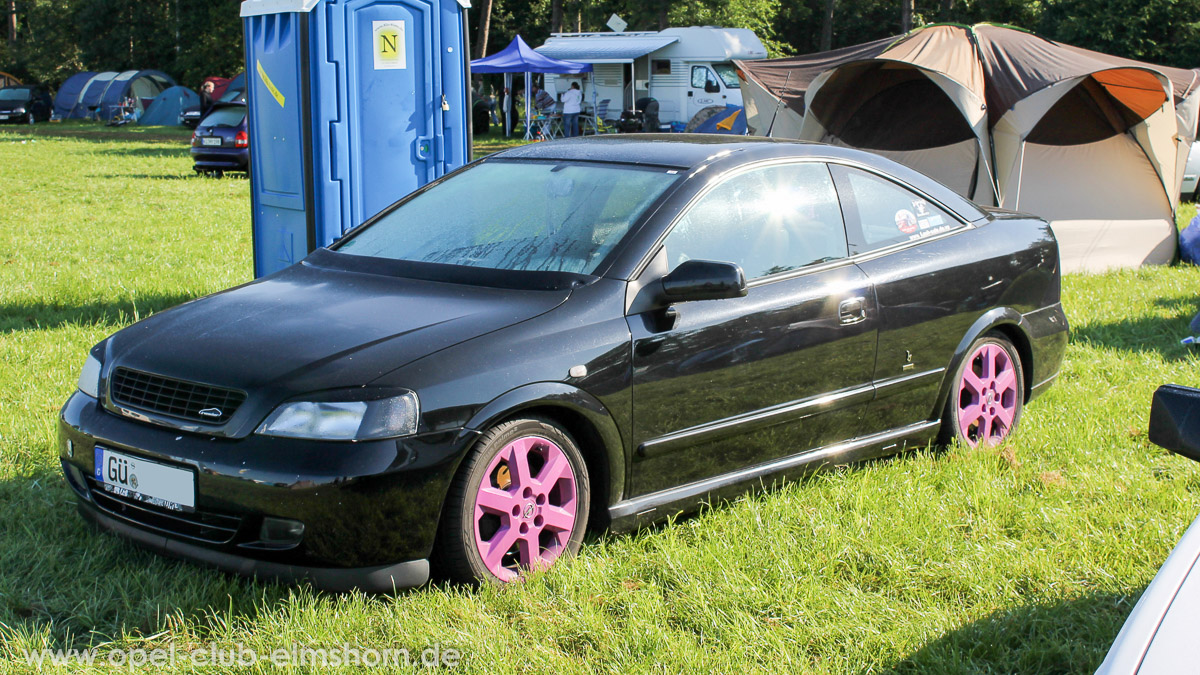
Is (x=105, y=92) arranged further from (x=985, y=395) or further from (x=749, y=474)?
(x=749, y=474)

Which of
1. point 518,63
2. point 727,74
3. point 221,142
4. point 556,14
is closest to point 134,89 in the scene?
point 556,14

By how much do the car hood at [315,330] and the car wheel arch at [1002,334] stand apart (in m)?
1.87

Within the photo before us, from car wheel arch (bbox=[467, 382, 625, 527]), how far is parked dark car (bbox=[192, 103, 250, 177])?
16.5 m

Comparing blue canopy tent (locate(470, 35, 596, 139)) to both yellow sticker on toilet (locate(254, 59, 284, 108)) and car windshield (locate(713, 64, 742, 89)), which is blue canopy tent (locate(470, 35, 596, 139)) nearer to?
car windshield (locate(713, 64, 742, 89))

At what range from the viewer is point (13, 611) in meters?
3.22

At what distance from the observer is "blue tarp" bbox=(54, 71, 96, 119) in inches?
1644

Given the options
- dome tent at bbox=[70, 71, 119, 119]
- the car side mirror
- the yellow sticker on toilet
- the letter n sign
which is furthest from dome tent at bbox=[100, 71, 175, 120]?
the car side mirror

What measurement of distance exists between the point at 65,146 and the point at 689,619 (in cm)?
2652

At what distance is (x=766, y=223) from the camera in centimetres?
413

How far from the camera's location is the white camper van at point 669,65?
97.0ft

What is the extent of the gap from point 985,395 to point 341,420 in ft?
9.80

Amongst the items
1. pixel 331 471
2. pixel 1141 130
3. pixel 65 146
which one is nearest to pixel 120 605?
pixel 331 471

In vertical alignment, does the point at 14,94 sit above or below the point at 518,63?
below

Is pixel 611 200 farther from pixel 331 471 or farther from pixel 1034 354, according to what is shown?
pixel 1034 354
